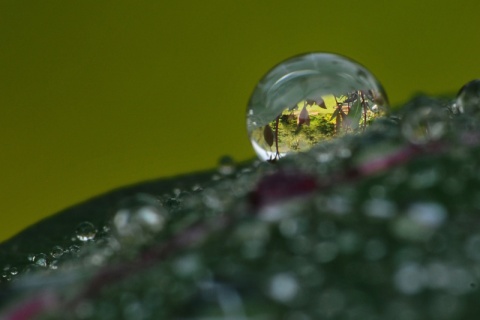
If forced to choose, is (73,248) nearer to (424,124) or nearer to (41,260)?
(41,260)

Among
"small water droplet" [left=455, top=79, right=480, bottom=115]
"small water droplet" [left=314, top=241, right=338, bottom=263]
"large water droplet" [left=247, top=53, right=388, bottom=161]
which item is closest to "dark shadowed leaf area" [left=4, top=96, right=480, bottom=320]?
"small water droplet" [left=314, top=241, right=338, bottom=263]

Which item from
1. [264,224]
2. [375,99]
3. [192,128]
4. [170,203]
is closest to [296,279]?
Result: [264,224]

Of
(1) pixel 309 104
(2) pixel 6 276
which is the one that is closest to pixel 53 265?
(2) pixel 6 276

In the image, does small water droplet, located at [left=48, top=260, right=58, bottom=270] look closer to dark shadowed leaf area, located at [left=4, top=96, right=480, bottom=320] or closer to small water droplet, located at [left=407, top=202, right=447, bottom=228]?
dark shadowed leaf area, located at [left=4, top=96, right=480, bottom=320]

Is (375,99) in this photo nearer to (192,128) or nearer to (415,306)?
(415,306)

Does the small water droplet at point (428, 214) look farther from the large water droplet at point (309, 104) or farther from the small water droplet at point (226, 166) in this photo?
the large water droplet at point (309, 104)
